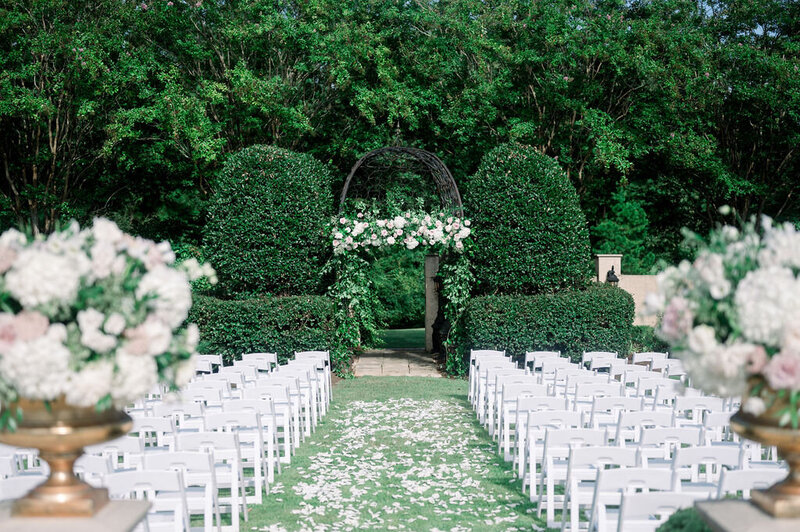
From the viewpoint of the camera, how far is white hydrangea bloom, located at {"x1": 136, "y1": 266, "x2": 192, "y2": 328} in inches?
120

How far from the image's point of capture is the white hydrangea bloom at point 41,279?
2.85 meters

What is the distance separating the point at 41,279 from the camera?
286cm

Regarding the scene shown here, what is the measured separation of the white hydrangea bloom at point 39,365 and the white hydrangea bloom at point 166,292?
13.9 inches

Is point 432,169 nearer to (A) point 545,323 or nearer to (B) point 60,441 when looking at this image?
(A) point 545,323

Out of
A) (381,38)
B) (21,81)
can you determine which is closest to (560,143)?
(381,38)

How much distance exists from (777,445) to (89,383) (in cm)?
263

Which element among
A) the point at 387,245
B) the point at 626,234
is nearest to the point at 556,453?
the point at 387,245

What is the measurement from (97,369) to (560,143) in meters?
21.3

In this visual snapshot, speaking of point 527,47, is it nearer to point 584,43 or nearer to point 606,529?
point 584,43

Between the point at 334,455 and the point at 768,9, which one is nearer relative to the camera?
the point at 334,455

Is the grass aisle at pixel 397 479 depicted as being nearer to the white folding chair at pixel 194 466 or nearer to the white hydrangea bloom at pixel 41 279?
the white folding chair at pixel 194 466

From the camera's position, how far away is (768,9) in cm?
2314

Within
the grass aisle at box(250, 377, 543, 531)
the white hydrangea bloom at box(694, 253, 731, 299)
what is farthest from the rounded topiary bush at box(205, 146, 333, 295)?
the white hydrangea bloom at box(694, 253, 731, 299)

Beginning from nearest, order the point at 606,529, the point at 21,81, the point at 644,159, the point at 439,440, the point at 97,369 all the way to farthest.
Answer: the point at 97,369
the point at 606,529
the point at 439,440
the point at 21,81
the point at 644,159
